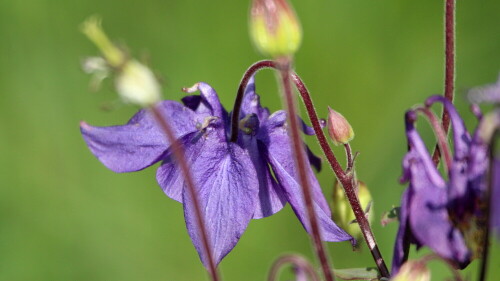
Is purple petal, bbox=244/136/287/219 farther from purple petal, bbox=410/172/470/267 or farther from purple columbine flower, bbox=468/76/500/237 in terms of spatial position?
purple columbine flower, bbox=468/76/500/237

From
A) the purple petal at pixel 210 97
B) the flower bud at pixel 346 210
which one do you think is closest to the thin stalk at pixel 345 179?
the flower bud at pixel 346 210

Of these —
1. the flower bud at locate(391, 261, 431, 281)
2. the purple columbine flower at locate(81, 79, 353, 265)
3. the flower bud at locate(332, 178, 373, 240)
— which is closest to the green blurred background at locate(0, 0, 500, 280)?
the flower bud at locate(332, 178, 373, 240)

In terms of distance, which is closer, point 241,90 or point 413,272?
point 413,272

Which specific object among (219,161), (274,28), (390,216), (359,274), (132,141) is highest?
(274,28)

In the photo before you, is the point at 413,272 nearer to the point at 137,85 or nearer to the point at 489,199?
the point at 489,199

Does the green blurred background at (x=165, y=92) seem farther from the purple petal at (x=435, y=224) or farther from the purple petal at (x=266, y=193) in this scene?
the purple petal at (x=435, y=224)

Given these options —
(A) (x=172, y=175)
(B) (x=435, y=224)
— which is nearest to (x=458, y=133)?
(B) (x=435, y=224)
